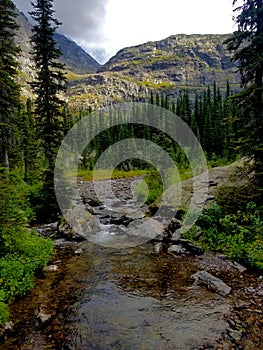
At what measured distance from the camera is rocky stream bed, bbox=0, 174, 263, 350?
23.7 ft

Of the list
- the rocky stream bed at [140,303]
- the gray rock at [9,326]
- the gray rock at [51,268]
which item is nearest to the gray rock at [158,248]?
the rocky stream bed at [140,303]

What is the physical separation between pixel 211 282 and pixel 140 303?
8.36 ft

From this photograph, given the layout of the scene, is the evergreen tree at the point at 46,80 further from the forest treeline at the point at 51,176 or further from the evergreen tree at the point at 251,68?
the evergreen tree at the point at 251,68

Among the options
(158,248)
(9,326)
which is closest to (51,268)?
(9,326)

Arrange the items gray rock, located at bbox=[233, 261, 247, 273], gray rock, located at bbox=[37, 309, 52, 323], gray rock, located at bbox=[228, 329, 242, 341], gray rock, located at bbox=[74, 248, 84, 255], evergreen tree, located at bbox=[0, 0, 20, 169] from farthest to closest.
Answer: evergreen tree, located at bbox=[0, 0, 20, 169]
gray rock, located at bbox=[74, 248, 84, 255]
gray rock, located at bbox=[233, 261, 247, 273]
gray rock, located at bbox=[37, 309, 52, 323]
gray rock, located at bbox=[228, 329, 242, 341]

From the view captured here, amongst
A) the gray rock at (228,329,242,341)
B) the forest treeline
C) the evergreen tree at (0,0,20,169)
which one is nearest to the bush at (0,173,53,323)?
the forest treeline

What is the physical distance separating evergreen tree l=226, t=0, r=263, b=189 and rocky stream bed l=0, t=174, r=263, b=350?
18.0 ft

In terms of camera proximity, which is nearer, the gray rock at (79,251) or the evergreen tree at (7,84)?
the gray rock at (79,251)

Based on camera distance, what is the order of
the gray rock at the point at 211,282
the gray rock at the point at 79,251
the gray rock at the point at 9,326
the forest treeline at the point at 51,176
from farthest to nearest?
1. the gray rock at the point at 79,251
2. the forest treeline at the point at 51,176
3. the gray rock at the point at 211,282
4. the gray rock at the point at 9,326

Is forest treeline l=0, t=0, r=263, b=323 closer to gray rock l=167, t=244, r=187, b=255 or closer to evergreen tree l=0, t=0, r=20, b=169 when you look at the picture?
evergreen tree l=0, t=0, r=20, b=169

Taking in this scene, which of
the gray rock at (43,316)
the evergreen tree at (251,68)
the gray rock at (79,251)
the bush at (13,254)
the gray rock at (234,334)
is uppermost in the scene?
the evergreen tree at (251,68)

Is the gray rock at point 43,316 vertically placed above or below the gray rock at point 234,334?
below

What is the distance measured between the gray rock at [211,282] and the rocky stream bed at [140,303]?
3cm

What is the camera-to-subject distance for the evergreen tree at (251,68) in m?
13.5
